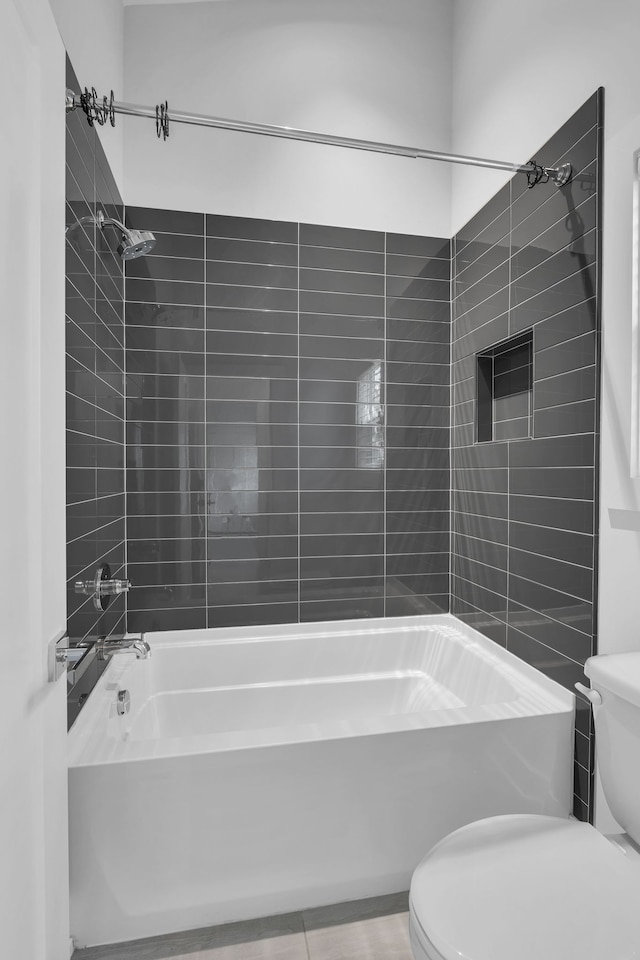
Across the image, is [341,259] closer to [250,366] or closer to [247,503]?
[250,366]

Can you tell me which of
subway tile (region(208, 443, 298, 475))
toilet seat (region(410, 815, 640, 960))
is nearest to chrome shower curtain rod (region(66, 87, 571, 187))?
subway tile (region(208, 443, 298, 475))

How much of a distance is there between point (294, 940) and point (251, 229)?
2.66 metres

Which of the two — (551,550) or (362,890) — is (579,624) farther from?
(362,890)

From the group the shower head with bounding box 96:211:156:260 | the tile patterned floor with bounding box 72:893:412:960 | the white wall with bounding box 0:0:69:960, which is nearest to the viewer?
the white wall with bounding box 0:0:69:960

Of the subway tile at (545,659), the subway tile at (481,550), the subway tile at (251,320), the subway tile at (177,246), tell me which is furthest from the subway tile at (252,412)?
the subway tile at (545,659)

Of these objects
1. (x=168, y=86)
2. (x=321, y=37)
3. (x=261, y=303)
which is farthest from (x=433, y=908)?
(x=321, y=37)

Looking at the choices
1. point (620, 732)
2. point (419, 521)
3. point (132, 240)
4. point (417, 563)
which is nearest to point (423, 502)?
point (419, 521)

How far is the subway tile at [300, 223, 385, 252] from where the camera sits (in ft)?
8.44

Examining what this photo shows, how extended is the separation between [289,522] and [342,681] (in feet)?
2.57

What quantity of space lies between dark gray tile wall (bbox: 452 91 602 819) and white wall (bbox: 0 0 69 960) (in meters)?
1.51

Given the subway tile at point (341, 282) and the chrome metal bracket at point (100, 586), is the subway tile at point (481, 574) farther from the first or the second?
the chrome metal bracket at point (100, 586)

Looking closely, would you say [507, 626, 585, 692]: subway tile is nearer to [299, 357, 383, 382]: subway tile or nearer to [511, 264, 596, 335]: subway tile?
[511, 264, 596, 335]: subway tile

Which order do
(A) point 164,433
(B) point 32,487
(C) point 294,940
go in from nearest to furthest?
1. (B) point 32,487
2. (C) point 294,940
3. (A) point 164,433

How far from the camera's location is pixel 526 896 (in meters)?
1.05
